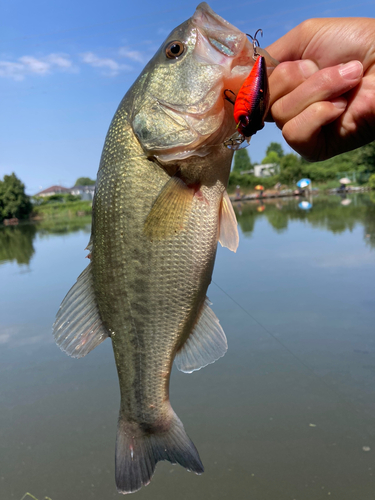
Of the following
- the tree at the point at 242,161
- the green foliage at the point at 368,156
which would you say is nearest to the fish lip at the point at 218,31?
the green foliage at the point at 368,156

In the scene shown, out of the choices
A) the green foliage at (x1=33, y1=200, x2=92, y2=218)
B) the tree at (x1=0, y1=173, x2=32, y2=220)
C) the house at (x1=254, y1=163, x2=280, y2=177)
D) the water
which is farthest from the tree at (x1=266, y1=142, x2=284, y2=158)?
the water

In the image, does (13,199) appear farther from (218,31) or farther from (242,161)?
(242,161)

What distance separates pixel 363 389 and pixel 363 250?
216 inches

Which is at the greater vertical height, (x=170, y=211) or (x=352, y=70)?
(x=352, y=70)

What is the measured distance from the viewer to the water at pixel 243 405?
107 inches

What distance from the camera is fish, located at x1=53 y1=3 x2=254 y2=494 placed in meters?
1.52

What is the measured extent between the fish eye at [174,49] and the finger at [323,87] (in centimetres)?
48

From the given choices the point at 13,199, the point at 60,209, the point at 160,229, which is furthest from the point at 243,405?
the point at 60,209

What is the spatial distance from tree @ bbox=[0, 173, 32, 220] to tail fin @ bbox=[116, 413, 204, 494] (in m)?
49.4

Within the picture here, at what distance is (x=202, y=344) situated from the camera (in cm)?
186

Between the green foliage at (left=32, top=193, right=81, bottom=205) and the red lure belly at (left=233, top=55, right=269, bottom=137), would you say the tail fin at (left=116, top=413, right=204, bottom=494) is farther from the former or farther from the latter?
the green foliage at (left=32, top=193, right=81, bottom=205)

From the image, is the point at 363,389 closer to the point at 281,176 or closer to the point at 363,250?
the point at 363,250

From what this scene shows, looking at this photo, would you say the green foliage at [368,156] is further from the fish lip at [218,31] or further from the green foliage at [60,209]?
the fish lip at [218,31]

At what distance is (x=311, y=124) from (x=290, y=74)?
0.23 meters
